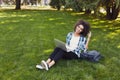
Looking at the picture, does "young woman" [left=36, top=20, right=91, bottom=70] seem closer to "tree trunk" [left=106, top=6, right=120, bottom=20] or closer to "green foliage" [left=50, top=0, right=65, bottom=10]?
"tree trunk" [left=106, top=6, right=120, bottom=20]

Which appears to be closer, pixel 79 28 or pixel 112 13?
pixel 79 28

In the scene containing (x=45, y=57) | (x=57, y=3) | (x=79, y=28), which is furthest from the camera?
(x=57, y=3)

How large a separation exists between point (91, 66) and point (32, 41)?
3.44 meters

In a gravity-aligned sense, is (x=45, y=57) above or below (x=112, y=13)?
below

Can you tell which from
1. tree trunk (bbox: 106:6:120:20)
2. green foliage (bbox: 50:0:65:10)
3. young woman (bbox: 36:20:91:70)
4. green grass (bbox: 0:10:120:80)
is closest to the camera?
green grass (bbox: 0:10:120:80)

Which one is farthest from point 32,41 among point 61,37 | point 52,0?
point 52,0

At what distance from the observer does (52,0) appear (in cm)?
2834

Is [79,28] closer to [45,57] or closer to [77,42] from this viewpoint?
[77,42]

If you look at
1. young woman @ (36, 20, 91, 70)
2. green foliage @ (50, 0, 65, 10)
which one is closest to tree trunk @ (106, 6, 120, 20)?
green foliage @ (50, 0, 65, 10)

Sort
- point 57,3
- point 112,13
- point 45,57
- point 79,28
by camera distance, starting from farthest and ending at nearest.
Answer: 1. point 57,3
2. point 112,13
3. point 45,57
4. point 79,28

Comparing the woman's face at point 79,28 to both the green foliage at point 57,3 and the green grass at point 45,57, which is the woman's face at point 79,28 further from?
the green foliage at point 57,3

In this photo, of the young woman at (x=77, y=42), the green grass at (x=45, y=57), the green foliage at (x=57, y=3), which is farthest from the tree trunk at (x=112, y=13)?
the young woman at (x=77, y=42)

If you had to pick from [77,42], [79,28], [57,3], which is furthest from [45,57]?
[57,3]

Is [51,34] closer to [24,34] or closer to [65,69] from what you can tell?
[24,34]
